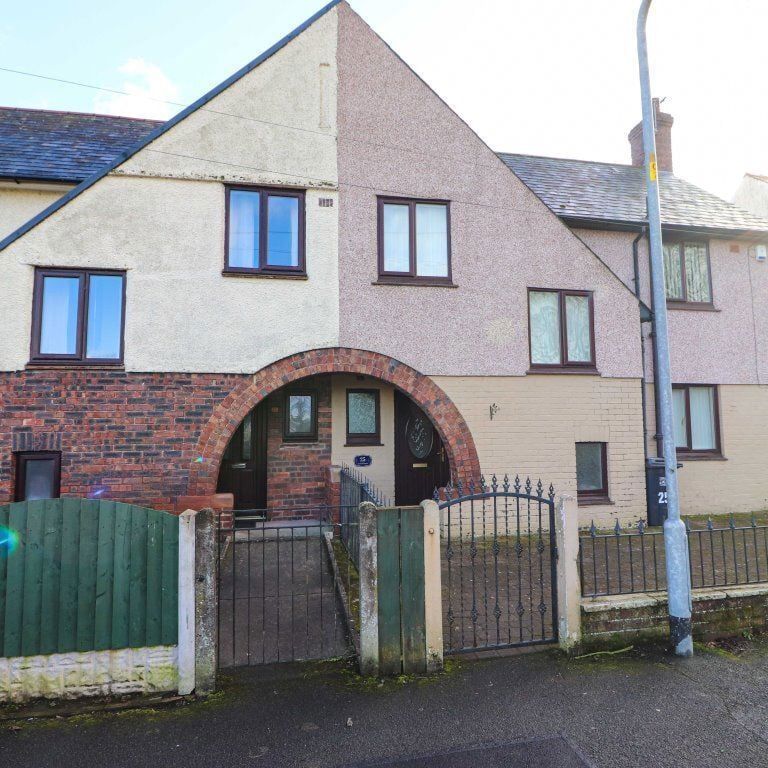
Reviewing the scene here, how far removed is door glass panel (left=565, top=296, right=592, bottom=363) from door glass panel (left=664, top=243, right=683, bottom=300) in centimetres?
292

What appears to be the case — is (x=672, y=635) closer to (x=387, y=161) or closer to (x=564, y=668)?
(x=564, y=668)

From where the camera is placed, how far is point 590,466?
10.2 m

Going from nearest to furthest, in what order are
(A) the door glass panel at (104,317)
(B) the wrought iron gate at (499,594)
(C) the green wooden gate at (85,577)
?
(C) the green wooden gate at (85,577) < (B) the wrought iron gate at (499,594) < (A) the door glass panel at (104,317)

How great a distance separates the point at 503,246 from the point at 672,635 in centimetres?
691

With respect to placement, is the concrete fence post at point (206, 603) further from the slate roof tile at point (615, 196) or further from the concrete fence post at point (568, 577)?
the slate roof tile at point (615, 196)

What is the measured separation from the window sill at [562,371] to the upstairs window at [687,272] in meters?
3.30

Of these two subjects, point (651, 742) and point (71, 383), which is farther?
point (71, 383)

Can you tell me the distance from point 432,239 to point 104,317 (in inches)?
226

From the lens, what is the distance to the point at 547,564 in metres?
7.57

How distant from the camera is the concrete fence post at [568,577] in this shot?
505cm

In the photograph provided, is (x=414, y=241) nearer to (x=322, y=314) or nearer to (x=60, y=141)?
(x=322, y=314)

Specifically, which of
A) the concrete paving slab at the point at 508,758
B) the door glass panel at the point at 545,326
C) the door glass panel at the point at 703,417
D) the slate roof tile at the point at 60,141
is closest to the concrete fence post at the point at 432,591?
the concrete paving slab at the point at 508,758

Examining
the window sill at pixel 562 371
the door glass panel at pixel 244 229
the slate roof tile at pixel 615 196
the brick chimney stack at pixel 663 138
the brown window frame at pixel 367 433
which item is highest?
the brick chimney stack at pixel 663 138

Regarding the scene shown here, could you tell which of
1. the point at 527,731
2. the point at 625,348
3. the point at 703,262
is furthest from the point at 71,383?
the point at 703,262
